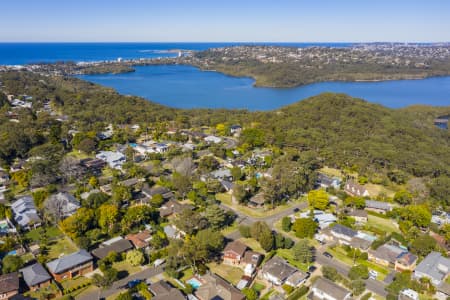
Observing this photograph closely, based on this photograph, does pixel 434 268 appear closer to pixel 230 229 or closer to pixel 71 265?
pixel 230 229

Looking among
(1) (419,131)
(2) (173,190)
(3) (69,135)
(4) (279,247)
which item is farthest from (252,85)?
(4) (279,247)

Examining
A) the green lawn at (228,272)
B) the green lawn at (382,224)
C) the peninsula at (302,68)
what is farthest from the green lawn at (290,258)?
the peninsula at (302,68)

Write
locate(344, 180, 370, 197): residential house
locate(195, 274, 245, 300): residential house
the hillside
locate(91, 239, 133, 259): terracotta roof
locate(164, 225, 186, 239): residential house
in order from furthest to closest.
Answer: the hillside
locate(344, 180, 370, 197): residential house
locate(164, 225, 186, 239): residential house
locate(91, 239, 133, 259): terracotta roof
locate(195, 274, 245, 300): residential house

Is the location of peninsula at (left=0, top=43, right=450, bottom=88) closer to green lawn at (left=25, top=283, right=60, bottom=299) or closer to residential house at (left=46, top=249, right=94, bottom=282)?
residential house at (left=46, top=249, right=94, bottom=282)

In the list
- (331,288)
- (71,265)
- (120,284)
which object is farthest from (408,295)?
(71,265)

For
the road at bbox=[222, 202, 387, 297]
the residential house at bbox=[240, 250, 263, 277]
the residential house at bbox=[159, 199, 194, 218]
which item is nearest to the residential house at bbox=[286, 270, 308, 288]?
the residential house at bbox=[240, 250, 263, 277]

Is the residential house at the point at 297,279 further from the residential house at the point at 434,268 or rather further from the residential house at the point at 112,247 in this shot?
the residential house at the point at 112,247
